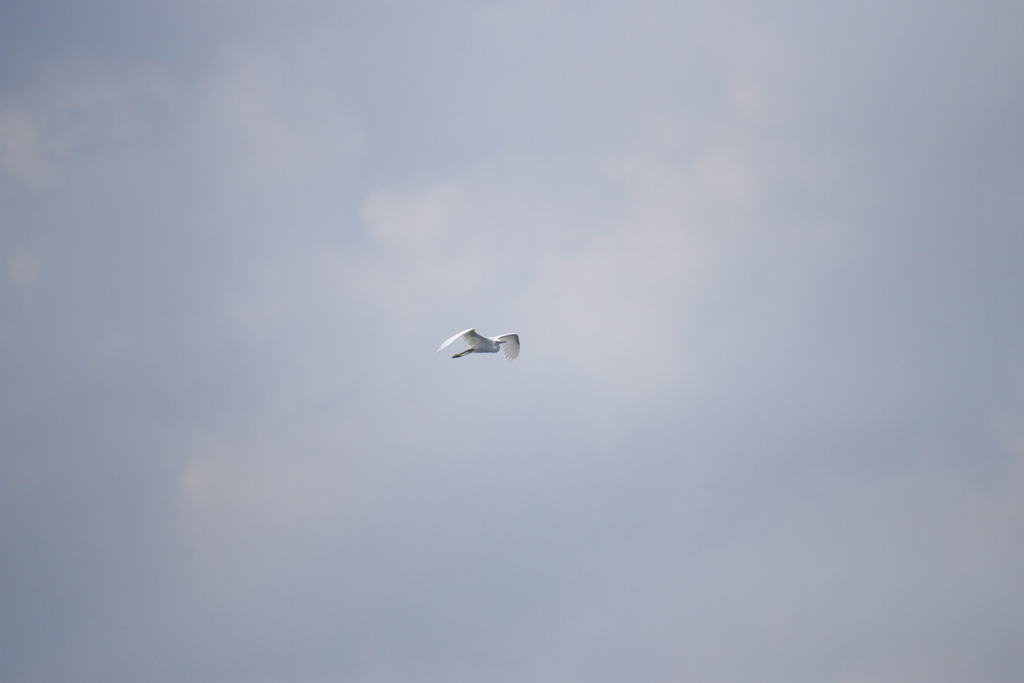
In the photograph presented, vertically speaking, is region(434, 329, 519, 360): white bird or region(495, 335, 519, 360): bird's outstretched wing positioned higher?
region(495, 335, 519, 360): bird's outstretched wing

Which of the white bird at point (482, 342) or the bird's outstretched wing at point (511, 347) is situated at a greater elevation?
the bird's outstretched wing at point (511, 347)

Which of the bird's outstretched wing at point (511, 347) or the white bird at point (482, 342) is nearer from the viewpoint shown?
the white bird at point (482, 342)

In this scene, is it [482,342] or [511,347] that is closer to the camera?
[482,342]

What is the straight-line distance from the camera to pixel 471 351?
81.6 meters

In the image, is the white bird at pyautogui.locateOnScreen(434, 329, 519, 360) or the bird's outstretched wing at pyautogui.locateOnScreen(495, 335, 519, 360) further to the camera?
the bird's outstretched wing at pyautogui.locateOnScreen(495, 335, 519, 360)

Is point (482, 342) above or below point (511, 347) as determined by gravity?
below
